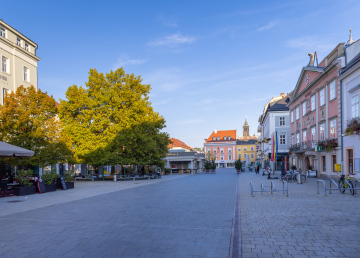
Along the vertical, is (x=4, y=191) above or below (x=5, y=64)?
below

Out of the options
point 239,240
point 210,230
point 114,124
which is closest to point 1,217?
point 210,230

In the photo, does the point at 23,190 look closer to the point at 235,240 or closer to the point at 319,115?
the point at 235,240

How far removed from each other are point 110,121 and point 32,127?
29.2ft

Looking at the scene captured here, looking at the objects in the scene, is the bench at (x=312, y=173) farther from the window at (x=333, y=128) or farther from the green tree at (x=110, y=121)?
the green tree at (x=110, y=121)

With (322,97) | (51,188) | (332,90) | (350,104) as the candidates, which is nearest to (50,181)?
(51,188)

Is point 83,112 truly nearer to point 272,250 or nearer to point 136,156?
point 136,156

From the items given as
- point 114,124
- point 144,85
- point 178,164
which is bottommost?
point 178,164

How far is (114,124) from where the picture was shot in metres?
29.2

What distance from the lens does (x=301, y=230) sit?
7051 millimetres

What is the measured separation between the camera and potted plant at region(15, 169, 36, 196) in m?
15.3

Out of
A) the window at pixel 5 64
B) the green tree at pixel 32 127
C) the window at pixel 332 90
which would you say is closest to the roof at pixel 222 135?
the window at pixel 332 90

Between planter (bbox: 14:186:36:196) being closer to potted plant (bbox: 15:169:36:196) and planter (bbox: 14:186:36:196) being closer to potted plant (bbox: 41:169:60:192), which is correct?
potted plant (bbox: 15:169:36:196)

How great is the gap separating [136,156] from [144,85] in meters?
7.84

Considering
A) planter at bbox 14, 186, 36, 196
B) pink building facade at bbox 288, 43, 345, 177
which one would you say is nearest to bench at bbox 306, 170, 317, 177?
pink building facade at bbox 288, 43, 345, 177
